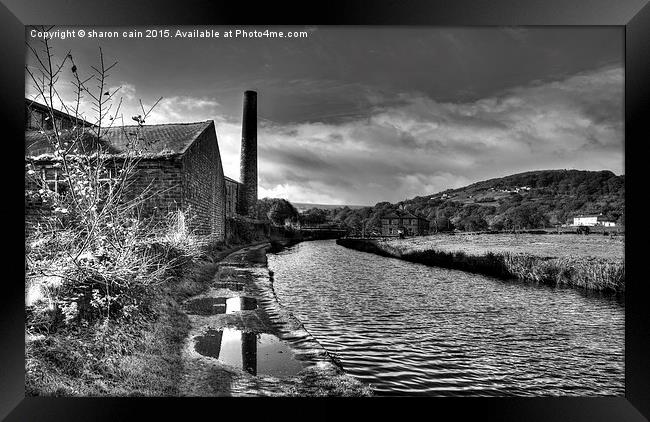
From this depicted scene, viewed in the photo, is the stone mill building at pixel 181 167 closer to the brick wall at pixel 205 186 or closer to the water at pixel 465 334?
the brick wall at pixel 205 186

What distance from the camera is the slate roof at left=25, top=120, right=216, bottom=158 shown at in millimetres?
9281

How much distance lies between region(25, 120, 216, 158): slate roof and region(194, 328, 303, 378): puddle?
6273 millimetres

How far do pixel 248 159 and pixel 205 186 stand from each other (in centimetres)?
222

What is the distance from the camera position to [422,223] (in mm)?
10625

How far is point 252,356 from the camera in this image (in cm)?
410

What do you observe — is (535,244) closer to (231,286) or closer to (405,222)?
(405,222)

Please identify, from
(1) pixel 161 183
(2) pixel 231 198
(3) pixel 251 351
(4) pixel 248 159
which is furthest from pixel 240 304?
(2) pixel 231 198

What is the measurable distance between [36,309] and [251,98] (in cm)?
448

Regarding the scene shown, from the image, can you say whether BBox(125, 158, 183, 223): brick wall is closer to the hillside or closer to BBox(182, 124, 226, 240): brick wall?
BBox(182, 124, 226, 240): brick wall

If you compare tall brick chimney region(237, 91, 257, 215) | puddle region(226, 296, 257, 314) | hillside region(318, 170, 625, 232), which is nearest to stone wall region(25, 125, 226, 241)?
tall brick chimney region(237, 91, 257, 215)
